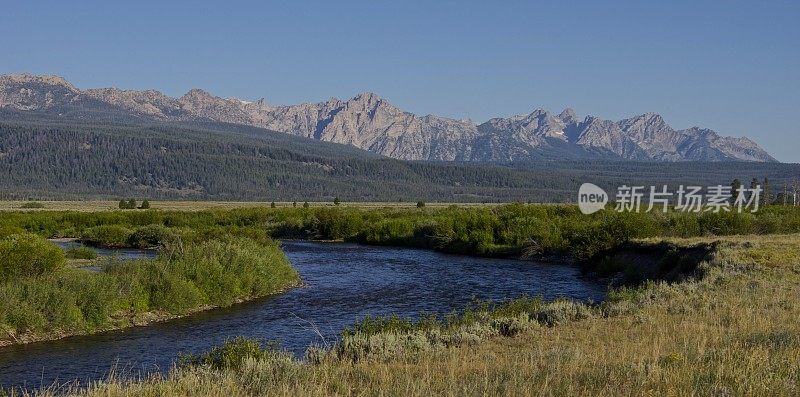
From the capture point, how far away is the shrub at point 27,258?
82.4ft

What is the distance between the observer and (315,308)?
27.8 meters

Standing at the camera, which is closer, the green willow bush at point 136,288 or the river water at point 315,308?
the river water at point 315,308

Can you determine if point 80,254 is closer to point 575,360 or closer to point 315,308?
point 315,308

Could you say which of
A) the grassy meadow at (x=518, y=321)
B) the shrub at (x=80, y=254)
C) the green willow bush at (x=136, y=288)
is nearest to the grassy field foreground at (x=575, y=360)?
the grassy meadow at (x=518, y=321)

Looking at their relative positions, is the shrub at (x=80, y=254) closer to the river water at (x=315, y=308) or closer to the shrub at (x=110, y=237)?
the river water at (x=315, y=308)

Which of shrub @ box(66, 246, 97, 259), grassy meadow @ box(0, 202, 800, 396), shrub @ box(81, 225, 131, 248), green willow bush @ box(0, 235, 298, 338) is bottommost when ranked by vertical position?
shrub @ box(81, 225, 131, 248)

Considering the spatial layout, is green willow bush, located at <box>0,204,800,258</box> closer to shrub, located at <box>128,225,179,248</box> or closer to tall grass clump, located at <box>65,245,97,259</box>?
shrub, located at <box>128,225,179,248</box>

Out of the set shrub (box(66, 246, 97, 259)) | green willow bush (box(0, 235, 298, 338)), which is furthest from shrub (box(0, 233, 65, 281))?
shrub (box(66, 246, 97, 259))

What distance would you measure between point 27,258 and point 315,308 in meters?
10.4

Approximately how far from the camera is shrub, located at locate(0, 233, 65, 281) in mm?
25125

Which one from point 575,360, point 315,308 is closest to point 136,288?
point 315,308

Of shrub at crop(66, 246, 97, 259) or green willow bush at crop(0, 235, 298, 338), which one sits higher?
green willow bush at crop(0, 235, 298, 338)

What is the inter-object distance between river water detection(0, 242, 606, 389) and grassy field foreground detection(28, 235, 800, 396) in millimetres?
3130

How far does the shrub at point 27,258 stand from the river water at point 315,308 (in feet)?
17.6
